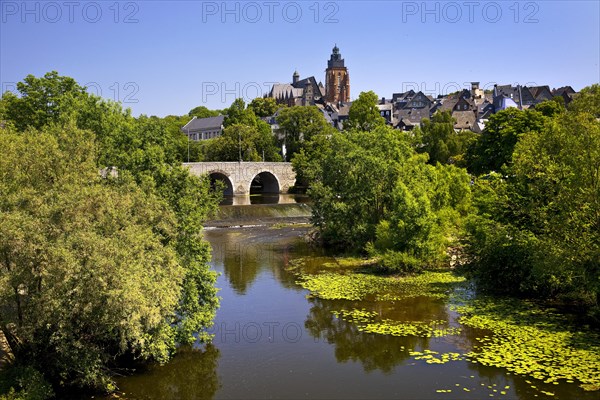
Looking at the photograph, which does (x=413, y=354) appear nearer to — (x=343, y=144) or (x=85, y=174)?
(x=85, y=174)

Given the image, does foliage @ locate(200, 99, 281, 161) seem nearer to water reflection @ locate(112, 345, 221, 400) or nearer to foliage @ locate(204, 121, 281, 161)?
foliage @ locate(204, 121, 281, 161)

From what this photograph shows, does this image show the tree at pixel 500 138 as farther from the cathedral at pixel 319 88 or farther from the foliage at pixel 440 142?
the cathedral at pixel 319 88

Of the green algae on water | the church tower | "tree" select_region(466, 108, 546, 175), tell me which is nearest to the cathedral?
the church tower

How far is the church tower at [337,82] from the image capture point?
18225cm

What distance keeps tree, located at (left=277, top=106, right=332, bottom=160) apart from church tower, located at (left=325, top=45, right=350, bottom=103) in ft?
288

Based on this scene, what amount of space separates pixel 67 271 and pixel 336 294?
52.2 ft

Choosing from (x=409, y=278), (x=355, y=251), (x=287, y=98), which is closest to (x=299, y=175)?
(x=355, y=251)

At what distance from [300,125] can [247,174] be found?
584 inches

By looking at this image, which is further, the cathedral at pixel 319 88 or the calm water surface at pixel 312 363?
the cathedral at pixel 319 88

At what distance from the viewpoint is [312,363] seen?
2041 cm

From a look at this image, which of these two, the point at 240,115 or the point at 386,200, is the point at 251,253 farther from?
the point at 240,115

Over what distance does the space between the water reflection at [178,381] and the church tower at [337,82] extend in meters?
165

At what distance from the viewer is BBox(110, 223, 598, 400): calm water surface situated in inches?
705

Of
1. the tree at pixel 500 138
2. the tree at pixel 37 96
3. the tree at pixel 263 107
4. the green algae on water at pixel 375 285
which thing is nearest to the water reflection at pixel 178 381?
the green algae on water at pixel 375 285
